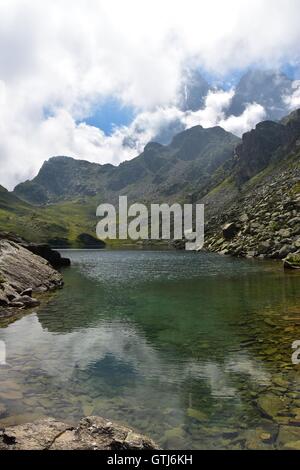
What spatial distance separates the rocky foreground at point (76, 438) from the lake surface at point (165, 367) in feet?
9.09

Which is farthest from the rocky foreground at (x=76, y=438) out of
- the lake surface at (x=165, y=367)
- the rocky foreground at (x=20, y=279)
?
the rocky foreground at (x=20, y=279)

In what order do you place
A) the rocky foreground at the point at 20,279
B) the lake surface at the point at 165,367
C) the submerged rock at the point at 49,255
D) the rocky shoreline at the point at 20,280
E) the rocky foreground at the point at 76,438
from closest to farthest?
the rocky foreground at the point at 76,438 < the lake surface at the point at 165,367 < the rocky shoreline at the point at 20,280 < the rocky foreground at the point at 20,279 < the submerged rock at the point at 49,255

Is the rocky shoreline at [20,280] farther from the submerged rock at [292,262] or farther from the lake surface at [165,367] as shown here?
the submerged rock at [292,262]

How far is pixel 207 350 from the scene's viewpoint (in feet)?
85.0

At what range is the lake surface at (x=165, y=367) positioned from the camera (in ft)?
52.9

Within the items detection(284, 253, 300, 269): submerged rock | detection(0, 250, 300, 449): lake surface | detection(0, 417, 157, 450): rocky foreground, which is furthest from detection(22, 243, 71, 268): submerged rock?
detection(0, 417, 157, 450): rocky foreground

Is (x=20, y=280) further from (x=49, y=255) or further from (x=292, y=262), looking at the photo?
(x=49, y=255)

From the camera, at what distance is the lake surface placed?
1612cm

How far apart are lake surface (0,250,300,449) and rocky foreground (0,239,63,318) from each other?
347 centimetres

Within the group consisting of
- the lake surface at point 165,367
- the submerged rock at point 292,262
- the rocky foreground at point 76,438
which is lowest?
the lake surface at point 165,367

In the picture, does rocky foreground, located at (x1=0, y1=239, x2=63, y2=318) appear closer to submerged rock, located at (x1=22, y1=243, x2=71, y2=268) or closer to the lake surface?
the lake surface

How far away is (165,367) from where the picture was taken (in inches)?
905

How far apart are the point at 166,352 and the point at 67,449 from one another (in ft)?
48.4
